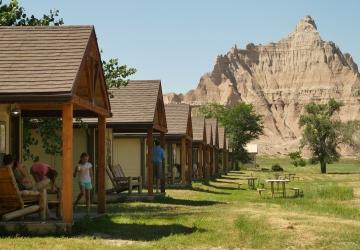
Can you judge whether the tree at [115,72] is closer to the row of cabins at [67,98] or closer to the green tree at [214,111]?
the row of cabins at [67,98]

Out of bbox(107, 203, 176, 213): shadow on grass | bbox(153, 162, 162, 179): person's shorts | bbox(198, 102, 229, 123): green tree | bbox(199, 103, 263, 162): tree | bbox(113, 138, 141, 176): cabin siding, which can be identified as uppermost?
bbox(198, 102, 229, 123): green tree

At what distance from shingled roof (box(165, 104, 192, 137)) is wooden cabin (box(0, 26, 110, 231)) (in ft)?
51.9

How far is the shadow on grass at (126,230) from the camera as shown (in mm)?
13547

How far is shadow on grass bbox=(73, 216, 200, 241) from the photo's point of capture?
13547mm

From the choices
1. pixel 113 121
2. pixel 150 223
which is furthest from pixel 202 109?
pixel 150 223

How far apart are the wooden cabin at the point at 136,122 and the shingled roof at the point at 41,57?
22.7 ft

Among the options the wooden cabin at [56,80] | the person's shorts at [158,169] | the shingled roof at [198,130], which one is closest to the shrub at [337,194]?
the person's shorts at [158,169]

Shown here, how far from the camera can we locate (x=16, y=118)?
18391 mm

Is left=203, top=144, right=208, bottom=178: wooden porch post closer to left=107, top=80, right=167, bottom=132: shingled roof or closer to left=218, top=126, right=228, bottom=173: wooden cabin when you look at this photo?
left=218, top=126, right=228, bottom=173: wooden cabin

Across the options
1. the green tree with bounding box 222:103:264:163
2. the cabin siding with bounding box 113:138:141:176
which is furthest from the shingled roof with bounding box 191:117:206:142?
the green tree with bounding box 222:103:264:163

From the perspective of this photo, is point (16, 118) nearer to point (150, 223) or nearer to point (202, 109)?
point (150, 223)

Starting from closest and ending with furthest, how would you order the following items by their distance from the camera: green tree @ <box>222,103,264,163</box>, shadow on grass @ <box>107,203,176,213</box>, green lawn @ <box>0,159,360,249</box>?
green lawn @ <box>0,159,360,249</box>, shadow on grass @ <box>107,203,176,213</box>, green tree @ <box>222,103,264,163</box>

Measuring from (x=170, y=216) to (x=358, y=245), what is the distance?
618 centimetres

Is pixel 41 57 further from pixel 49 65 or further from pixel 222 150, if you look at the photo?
A: pixel 222 150
